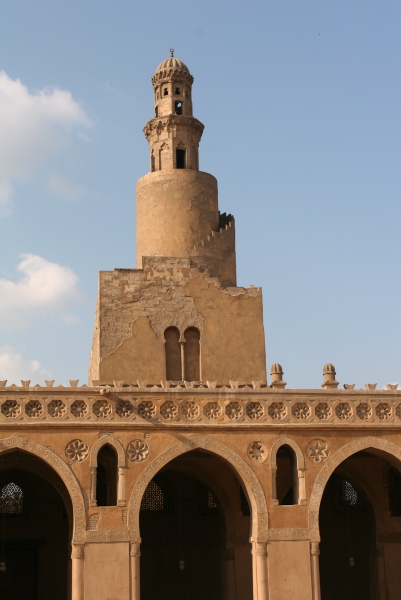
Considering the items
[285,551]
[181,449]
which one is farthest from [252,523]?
[181,449]

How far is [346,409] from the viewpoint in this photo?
21.0m

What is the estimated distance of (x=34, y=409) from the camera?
19.6 m

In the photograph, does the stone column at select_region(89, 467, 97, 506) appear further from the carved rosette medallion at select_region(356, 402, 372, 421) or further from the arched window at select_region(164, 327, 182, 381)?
the carved rosette medallion at select_region(356, 402, 372, 421)

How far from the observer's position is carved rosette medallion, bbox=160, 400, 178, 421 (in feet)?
65.9

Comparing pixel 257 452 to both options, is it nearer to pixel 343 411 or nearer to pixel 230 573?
pixel 343 411

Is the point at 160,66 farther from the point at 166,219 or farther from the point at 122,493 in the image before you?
the point at 122,493

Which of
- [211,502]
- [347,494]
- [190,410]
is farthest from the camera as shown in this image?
[347,494]

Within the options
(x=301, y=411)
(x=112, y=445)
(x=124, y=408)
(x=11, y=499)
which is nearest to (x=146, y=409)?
(x=124, y=408)

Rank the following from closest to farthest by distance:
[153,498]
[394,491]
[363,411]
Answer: [363,411], [394,491], [153,498]

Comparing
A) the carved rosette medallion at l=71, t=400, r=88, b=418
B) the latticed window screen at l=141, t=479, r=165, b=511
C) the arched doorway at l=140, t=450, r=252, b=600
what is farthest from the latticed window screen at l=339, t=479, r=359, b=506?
the carved rosette medallion at l=71, t=400, r=88, b=418

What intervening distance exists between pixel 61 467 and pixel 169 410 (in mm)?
2734

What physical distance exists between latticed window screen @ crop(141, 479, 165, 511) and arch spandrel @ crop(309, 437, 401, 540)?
19.8ft

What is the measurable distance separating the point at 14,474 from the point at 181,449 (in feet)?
20.9

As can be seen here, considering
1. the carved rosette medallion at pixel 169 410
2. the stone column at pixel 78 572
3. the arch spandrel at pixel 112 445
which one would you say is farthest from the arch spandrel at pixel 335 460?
the stone column at pixel 78 572
